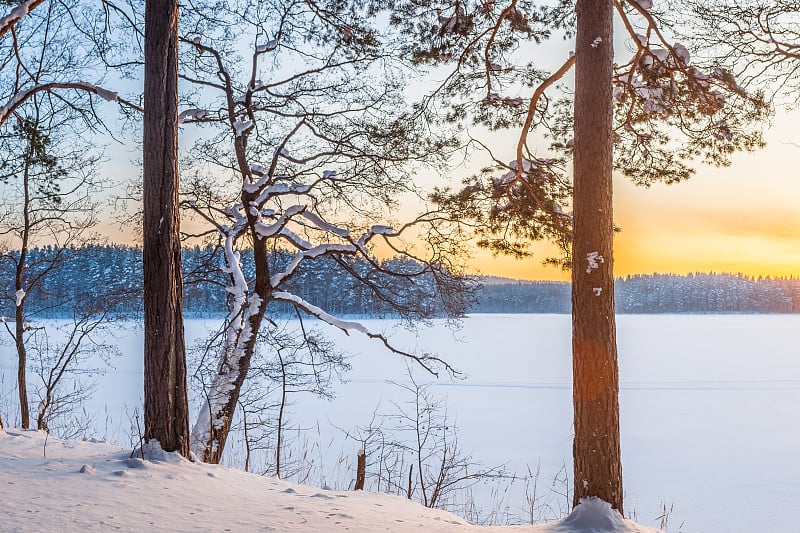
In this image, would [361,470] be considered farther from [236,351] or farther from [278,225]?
[278,225]

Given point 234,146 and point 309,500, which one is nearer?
point 309,500

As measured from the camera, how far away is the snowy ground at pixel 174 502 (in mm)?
3256

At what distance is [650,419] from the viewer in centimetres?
1683

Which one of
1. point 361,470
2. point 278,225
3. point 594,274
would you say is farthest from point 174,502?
point 278,225

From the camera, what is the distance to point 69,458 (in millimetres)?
4551

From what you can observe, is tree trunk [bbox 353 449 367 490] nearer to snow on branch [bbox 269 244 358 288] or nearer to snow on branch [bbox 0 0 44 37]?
snow on branch [bbox 269 244 358 288]

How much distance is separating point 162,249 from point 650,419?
50.7 ft

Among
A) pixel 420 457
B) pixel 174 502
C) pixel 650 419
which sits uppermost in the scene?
pixel 174 502

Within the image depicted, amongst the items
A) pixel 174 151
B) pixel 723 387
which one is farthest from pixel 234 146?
pixel 723 387

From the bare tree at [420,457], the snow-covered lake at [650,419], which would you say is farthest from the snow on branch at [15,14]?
the snow-covered lake at [650,419]

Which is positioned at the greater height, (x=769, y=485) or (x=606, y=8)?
(x=606, y=8)

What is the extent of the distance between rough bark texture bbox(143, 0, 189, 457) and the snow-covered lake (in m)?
4.07

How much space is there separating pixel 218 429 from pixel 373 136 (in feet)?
14.0

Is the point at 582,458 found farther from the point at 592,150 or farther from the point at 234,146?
the point at 234,146
